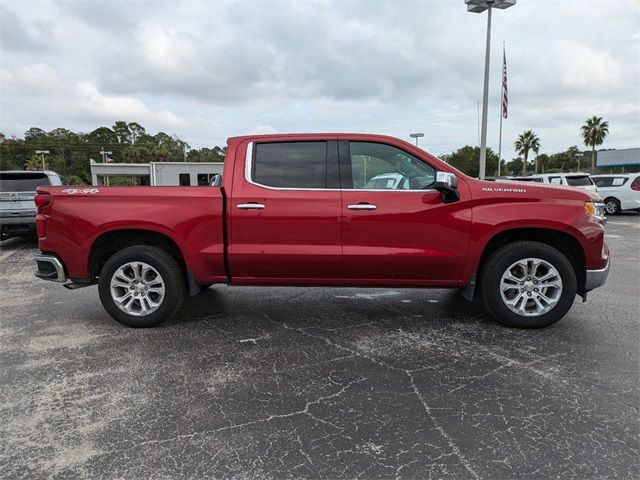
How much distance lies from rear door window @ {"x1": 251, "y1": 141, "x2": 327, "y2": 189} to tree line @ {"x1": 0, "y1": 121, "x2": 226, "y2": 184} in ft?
250

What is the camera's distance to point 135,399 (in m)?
3.19

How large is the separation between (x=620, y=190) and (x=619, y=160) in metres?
53.7

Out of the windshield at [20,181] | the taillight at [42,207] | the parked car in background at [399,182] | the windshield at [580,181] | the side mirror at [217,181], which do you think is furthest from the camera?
the windshield at [580,181]

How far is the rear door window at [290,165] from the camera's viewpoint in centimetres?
451

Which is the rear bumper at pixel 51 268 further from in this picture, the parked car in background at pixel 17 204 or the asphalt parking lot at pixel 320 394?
the parked car in background at pixel 17 204

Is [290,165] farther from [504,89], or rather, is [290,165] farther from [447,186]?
[504,89]

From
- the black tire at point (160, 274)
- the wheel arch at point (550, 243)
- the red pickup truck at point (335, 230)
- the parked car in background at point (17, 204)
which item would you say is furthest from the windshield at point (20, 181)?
the wheel arch at point (550, 243)

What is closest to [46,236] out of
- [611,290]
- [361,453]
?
[361,453]

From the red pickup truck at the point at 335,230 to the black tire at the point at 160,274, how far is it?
12mm

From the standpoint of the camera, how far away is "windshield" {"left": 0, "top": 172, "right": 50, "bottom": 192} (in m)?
10.1

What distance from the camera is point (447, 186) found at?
4172mm

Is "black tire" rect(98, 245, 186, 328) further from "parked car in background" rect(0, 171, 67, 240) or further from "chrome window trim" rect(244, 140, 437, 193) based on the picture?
"parked car in background" rect(0, 171, 67, 240)

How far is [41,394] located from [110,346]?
926 mm

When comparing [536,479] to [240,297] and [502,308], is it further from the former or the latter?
[240,297]
